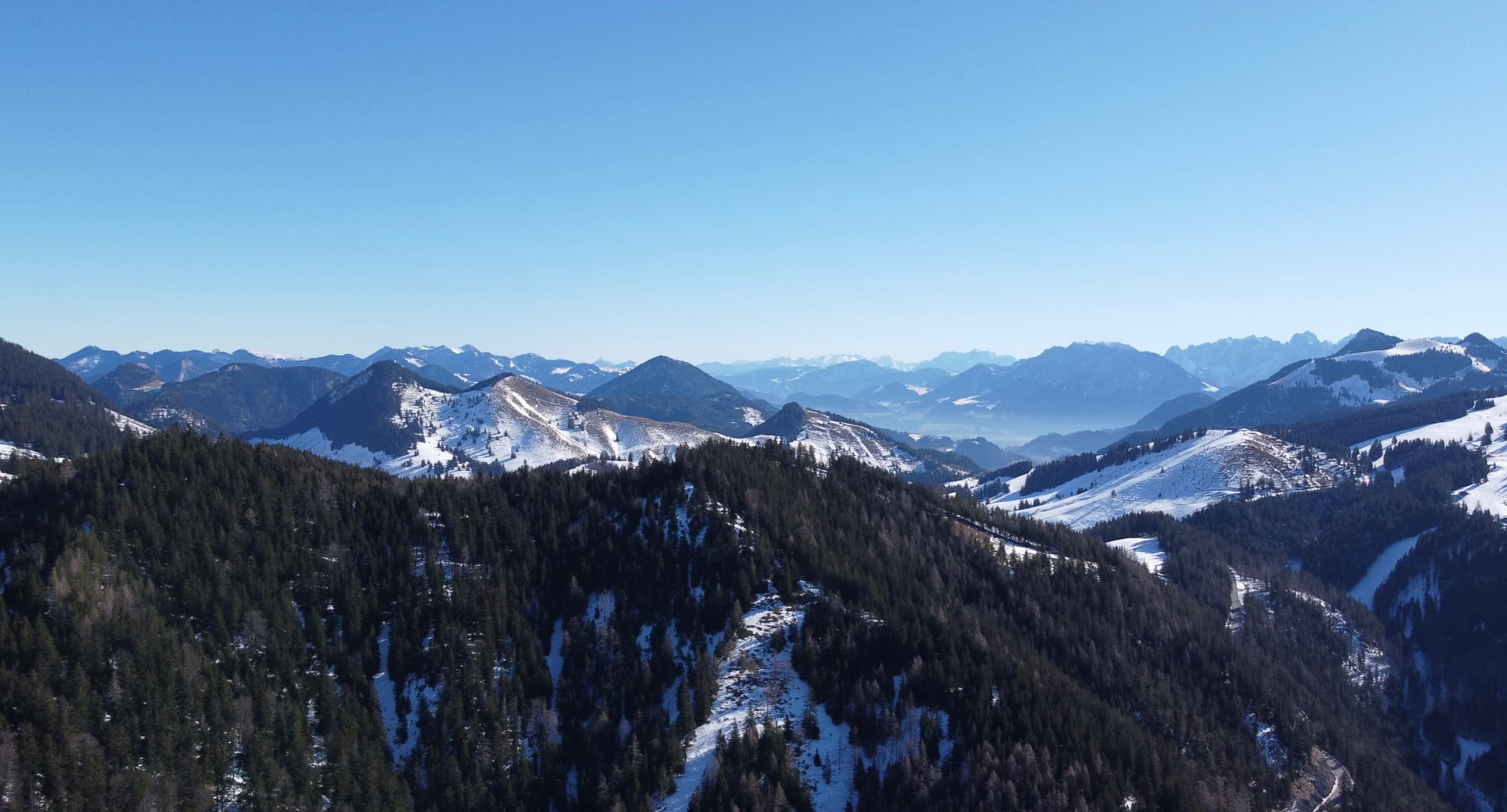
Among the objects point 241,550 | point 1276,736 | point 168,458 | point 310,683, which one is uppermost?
point 168,458

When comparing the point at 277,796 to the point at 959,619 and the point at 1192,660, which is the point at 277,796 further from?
the point at 1192,660

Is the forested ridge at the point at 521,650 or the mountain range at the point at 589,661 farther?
the mountain range at the point at 589,661

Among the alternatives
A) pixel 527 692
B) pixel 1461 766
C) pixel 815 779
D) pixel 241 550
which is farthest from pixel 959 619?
pixel 1461 766

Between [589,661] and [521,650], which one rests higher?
[521,650]

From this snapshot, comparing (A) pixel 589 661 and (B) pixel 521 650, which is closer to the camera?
(A) pixel 589 661

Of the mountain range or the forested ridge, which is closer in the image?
the forested ridge

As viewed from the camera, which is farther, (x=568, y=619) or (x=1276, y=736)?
(x=1276, y=736)

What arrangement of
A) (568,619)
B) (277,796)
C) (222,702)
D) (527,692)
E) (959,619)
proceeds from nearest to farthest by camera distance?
(277,796), (222,702), (527,692), (568,619), (959,619)

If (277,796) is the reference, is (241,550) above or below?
Answer: above
